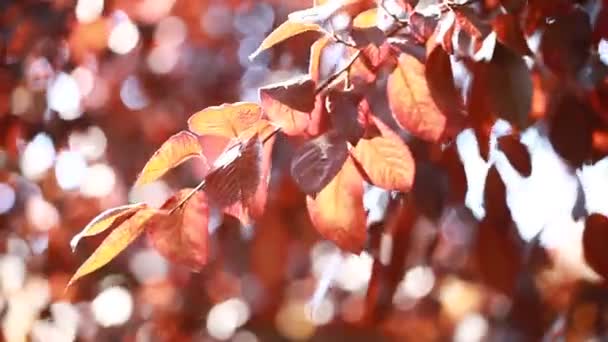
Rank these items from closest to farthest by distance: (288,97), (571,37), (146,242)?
1. (288,97)
2. (571,37)
3. (146,242)

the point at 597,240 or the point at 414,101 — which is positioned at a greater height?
the point at 414,101

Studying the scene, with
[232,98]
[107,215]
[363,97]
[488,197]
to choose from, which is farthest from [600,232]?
[232,98]

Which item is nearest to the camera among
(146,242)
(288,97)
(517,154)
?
(288,97)

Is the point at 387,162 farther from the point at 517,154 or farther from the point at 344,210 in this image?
the point at 517,154

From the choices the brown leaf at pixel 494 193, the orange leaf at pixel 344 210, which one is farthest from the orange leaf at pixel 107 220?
the brown leaf at pixel 494 193

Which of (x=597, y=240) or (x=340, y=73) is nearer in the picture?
(x=340, y=73)

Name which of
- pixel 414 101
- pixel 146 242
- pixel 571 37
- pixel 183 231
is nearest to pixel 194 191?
pixel 183 231
